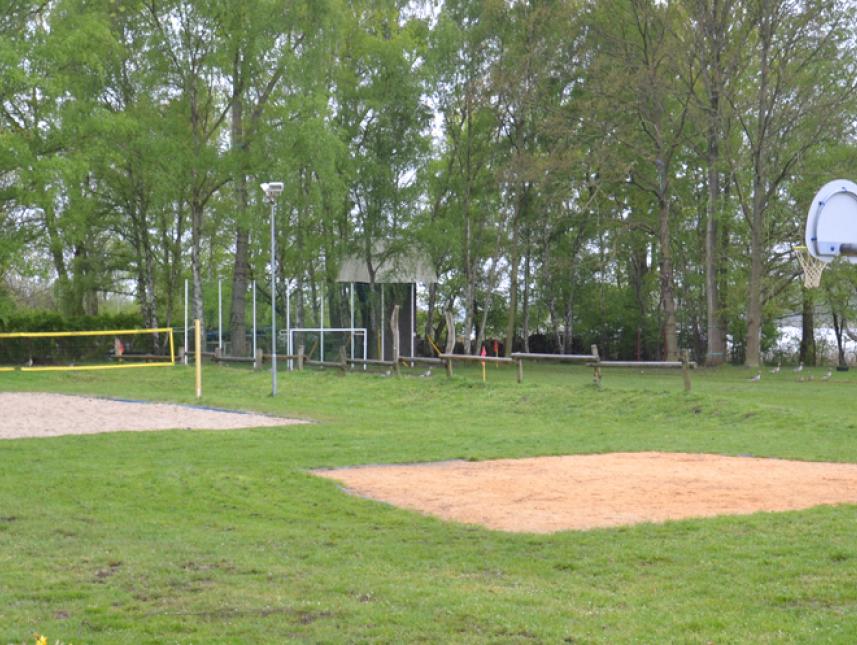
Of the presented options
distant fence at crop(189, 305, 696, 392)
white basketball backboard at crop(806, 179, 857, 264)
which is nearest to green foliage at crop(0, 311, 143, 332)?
distant fence at crop(189, 305, 696, 392)

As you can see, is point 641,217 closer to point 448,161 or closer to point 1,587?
point 448,161

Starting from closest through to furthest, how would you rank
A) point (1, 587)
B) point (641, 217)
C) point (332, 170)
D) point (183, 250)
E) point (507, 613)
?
point (507, 613)
point (1, 587)
point (332, 170)
point (641, 217)
point (183, 250)

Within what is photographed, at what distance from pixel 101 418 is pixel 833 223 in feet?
54.0

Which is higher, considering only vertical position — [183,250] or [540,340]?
[183,250]

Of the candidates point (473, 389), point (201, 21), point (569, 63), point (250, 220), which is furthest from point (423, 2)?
point (473, 389)

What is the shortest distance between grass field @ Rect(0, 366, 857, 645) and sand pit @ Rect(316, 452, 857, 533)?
58cm

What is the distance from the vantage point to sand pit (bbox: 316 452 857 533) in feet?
34.2

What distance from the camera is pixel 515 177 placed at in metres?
→ 40.9

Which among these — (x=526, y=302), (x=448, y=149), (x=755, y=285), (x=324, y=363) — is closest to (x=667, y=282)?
(x=755, y=285)

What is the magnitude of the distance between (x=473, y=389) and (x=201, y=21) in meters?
18.5

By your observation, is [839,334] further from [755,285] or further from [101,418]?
[101,418]

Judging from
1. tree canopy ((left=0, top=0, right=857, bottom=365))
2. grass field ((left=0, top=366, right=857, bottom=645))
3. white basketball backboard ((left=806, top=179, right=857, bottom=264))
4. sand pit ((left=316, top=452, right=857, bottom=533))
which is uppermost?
tree canopy ((left=0, top=0, right=857, bottom=365))

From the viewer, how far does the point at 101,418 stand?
20.0 meters

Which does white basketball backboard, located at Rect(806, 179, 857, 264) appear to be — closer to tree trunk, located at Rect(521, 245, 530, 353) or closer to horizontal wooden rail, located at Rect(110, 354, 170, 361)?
horizontal wooden rail, located at Rect(110, 354, 170, 361)
